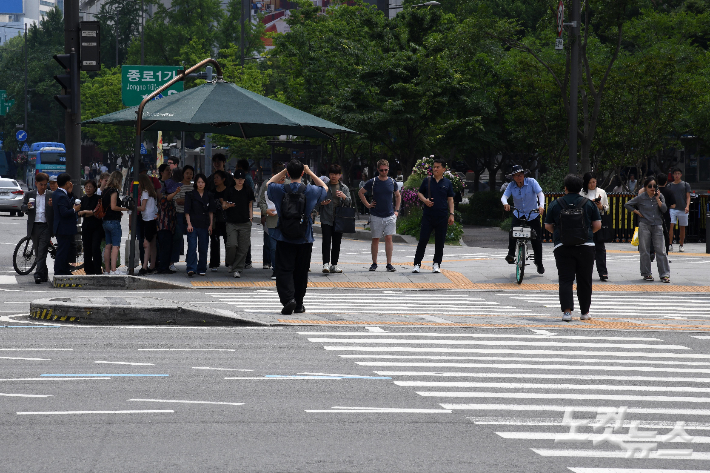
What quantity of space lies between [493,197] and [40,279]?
2350cm

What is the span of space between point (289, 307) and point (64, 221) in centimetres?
622

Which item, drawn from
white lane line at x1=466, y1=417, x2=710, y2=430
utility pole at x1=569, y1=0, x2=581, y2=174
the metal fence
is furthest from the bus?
white lane line at x1=466, y1=417, x2=710, y2=430

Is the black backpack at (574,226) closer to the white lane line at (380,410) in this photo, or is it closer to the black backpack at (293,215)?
the black backpack at (293,215)

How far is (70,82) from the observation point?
16828 mm

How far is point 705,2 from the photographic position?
4666cm

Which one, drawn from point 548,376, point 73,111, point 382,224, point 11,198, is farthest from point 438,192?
point 11,198

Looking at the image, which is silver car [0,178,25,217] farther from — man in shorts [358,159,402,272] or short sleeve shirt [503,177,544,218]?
short sleeve shirt [503,177,544,218]

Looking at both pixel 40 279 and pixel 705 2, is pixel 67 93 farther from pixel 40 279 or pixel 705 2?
pixel 705 2

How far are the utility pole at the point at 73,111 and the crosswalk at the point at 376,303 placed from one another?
386 centimetres

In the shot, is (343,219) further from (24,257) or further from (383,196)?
(24,257)

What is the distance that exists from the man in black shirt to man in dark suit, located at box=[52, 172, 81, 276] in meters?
2.47

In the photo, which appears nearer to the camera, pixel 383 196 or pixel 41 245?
pixel 41 245

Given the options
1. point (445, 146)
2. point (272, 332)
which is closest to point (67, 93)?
point (272, 332)

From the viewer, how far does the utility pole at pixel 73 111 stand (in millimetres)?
16750
